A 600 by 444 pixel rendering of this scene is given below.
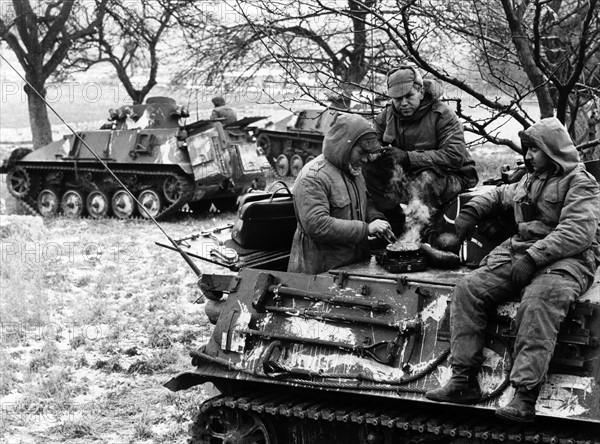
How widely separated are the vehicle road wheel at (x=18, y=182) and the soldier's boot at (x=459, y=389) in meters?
16.0

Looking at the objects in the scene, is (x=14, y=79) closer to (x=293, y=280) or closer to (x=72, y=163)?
(x=72, y=163)

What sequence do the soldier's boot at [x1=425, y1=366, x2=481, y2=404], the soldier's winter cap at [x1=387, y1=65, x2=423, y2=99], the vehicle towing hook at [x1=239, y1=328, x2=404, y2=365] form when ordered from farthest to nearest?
1. the soldier's winter cap at [x1=387, y1=65, x2=423, y2=99]
2. the vehicle towing hook at [x1=239, y1=328, x2=404, y2=365]
3. the soldier's boot at [x1=425, y1=366, x2=481, y2=404]

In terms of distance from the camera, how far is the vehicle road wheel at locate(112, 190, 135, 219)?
19.5 meters

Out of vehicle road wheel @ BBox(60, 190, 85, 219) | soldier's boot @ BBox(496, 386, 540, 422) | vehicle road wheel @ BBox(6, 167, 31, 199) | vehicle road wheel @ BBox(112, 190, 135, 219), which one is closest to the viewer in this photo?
soldier's boot @ BBox(496, 386, 540, 422)

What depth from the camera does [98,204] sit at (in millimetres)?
20000

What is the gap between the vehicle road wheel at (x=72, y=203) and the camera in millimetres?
20203

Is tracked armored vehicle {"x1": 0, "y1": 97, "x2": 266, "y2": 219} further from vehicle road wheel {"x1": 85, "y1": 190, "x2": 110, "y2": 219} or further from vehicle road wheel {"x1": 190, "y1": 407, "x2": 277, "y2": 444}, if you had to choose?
vehicle road wheel {"x1": 190, "y1": 407, "x2": 277, "y2": 444}

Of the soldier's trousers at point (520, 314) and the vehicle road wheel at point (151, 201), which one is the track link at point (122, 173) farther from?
the soldier's trousers at point (520, 314)

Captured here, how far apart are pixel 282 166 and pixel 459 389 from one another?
18.9m

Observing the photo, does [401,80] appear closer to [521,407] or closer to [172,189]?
[521,407]

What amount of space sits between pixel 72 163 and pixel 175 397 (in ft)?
38.6

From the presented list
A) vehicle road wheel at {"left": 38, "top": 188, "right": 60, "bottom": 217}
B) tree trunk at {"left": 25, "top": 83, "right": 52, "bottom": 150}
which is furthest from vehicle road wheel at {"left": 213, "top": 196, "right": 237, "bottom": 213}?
tree trunk at {"left": 25, "top": 83, "right": 52, "bottom": 150}

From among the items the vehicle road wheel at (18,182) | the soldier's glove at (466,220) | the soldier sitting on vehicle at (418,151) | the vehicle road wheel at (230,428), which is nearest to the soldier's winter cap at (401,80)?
the soldier sitting on vehicle at (418,151)

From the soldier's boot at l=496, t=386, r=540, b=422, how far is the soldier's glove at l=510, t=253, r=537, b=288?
24.5 inches
